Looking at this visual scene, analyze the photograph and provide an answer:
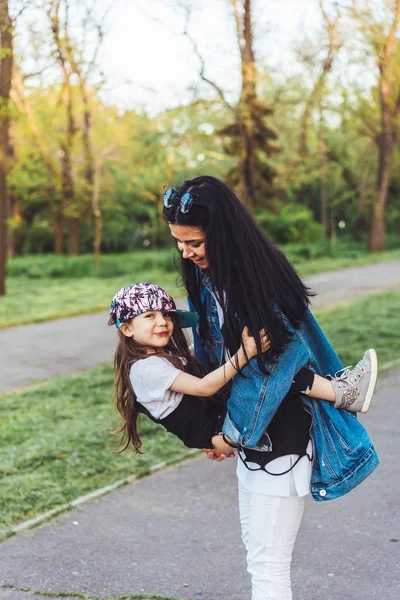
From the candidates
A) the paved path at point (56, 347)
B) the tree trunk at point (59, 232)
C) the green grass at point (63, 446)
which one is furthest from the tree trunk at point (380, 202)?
the green grass at point (63, 446)

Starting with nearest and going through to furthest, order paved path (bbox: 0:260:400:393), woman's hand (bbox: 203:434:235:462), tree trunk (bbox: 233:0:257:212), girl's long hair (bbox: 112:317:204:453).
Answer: woman's hand (bbox: 203:434:235:462) → girl's long hair (bbox: 112:317:204:453) → paved path (bbox: 0:260:400:393) → tree trunk (bbox: 233:0:257:212)

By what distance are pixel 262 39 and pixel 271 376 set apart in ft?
60.2

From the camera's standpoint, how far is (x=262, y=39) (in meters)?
19.7

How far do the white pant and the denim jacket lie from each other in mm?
115

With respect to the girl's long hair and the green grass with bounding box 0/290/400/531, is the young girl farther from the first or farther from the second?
the green grass with bounding box 0/290/400/531

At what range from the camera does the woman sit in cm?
252

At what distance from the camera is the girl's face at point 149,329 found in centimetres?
282

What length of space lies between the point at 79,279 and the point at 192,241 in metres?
22.7

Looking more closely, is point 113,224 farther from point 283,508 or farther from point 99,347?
point 283,508

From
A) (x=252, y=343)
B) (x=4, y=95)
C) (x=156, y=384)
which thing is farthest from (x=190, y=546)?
(x=4, y=95)

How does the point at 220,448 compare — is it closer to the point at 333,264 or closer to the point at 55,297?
the point at 55,297

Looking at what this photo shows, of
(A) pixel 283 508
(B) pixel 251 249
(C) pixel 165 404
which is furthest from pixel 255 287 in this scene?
(A) pixel 283 508

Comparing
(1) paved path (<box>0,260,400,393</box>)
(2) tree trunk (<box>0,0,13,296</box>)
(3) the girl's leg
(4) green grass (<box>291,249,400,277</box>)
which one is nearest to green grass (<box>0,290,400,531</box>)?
(1) paved path (<box>0,260,400,393</box>)

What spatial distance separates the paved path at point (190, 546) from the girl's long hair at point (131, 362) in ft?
4.50
